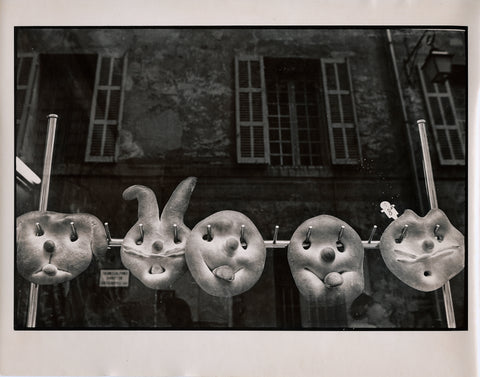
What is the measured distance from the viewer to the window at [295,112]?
209cm

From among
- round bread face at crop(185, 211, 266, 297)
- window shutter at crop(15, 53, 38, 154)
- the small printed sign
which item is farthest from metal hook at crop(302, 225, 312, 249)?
window shutter at crop(15, 53, 38, 154)

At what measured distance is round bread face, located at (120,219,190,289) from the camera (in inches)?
80.6

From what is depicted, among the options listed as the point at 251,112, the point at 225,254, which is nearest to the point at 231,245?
the point at 225,254

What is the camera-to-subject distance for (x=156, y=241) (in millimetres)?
2061

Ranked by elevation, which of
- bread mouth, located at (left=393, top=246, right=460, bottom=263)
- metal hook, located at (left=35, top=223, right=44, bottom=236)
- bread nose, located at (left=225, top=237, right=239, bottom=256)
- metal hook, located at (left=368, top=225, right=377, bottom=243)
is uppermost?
metal hook, located at (left=35, top=223, right=44, bottom=236)

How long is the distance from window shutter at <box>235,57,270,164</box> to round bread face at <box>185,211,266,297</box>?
238 millimetres

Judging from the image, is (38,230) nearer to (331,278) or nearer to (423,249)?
(331,278)

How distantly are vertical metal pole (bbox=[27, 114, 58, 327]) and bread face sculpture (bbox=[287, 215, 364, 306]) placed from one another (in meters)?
0.93

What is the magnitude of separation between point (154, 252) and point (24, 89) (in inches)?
31.3

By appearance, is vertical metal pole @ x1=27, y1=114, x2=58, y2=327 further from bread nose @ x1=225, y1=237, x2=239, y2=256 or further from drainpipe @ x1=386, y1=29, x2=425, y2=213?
drainpipe @ x1=386, y1=29, x2=425, y2=213

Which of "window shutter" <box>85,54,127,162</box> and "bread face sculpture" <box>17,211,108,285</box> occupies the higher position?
"window shutter" <box>85,54,127,162</box>

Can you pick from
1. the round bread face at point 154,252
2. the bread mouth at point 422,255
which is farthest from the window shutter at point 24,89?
the bread mouth at point 422,255
